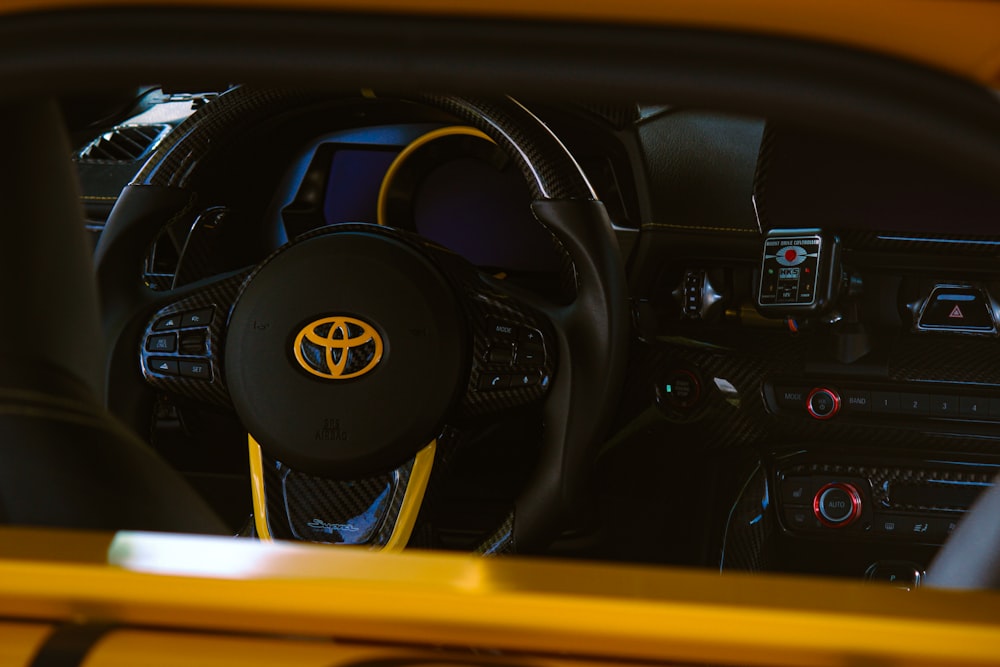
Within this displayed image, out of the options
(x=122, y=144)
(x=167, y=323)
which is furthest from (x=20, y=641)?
(x=122, y=144)

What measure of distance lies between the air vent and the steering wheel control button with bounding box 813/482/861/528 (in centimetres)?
137

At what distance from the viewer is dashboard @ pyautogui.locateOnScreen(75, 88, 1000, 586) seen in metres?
1.44

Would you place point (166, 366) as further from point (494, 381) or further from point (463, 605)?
point (463, 605)

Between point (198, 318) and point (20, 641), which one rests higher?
point (20, 641)

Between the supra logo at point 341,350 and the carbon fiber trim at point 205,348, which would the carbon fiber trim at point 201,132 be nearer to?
the carbon fiber trim at point 205,348

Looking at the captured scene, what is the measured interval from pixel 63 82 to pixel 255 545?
29cm

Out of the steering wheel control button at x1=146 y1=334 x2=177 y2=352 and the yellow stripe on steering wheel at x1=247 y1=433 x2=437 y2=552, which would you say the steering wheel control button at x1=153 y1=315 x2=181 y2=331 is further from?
the yellow stripe on steering wheel at x1=247 y1=433 x2=437 y2=552

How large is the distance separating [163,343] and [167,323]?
0.09 feet

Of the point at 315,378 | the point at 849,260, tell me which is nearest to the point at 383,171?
the point at 315,378

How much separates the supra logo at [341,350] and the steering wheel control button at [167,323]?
19 cm

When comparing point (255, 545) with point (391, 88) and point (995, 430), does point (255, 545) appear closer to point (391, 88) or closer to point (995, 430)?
point (391, 88)

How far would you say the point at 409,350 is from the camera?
44.9 inches

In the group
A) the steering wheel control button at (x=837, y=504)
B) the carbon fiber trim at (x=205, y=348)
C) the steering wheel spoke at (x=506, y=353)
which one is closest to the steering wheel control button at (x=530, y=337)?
the steering wheel spoke at (x=506, y=353)

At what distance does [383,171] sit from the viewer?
1.70m
